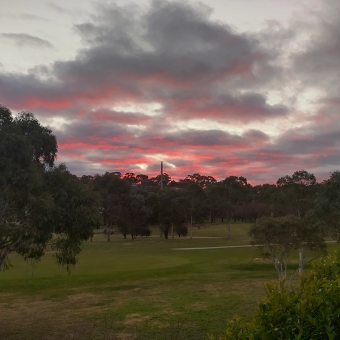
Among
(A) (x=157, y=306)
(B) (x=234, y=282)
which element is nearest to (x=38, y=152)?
(A) (x=157, y=306)

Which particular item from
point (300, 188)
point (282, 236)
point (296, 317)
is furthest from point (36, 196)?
point (300, 188)

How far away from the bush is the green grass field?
28.0 feet

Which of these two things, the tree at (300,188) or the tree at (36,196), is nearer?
the tree at (36,196)

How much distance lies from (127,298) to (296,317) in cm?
2379

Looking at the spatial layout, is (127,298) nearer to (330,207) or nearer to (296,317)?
(330,207)

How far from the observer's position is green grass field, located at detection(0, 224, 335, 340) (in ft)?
62.8

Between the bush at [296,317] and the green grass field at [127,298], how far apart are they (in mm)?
8535

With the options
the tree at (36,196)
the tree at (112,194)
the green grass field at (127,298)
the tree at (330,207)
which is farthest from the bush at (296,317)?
the tree at (112,194)

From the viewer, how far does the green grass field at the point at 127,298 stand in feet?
62.8

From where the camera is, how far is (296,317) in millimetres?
3863

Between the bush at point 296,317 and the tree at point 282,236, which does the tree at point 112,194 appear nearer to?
the tree at point 282,236

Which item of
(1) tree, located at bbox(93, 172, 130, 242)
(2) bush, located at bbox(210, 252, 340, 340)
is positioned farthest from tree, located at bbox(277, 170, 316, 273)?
(2) bush, located at bbox(210, 252, 340, 340)

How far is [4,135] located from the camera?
53.4ft

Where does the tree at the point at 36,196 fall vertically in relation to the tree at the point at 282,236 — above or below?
above
